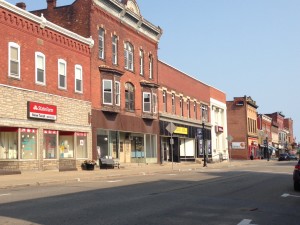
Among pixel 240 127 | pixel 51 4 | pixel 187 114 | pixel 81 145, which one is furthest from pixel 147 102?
pixel 240 127

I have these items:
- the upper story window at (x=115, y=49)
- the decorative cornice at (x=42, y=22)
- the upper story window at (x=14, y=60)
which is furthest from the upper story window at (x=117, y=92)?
the upper story window at (x=14, y=60)

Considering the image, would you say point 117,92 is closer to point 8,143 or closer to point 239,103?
point 8,143

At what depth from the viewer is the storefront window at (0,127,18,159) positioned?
25.7 meters

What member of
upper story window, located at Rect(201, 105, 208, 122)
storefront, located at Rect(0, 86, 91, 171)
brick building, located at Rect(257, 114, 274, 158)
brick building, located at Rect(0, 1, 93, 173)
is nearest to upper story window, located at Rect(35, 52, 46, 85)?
brick building, located at Rect(0, 1, 93, 173)

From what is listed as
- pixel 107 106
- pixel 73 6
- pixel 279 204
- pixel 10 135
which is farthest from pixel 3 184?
pixel 73 6

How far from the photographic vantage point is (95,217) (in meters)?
9.98

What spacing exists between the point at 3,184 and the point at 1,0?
11010 millimetres

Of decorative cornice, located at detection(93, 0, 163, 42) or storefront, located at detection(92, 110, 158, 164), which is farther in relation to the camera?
decorative cornice, located at detection(93, 0, 163, 42)

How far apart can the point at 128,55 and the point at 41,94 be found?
12934mm

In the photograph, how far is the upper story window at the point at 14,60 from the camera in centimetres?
2589

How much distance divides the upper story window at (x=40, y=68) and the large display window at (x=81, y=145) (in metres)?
5.01

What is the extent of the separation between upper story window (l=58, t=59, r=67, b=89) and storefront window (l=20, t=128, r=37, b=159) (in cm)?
427

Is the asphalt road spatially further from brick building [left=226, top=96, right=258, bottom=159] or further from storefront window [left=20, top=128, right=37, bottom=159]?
brick building [left=226, top=96, right=258, bottom=159]

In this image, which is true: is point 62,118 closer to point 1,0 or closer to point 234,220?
point 1,0
